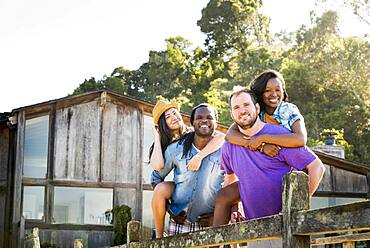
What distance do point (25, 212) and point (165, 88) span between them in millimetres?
22707

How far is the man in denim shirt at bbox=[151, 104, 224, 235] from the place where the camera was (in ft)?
14.6

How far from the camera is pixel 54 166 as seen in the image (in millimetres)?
13461

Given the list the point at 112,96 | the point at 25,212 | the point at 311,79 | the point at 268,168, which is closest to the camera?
the point at 268,168

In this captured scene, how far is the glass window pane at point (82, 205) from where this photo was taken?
1323 cm

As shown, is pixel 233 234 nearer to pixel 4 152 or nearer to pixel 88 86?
pixel 4 152

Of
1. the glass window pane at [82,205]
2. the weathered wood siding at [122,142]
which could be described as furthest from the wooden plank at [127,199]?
the weathered wood siding at [122,142]

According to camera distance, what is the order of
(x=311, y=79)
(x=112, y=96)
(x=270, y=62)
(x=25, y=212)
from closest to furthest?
1. (x=25, y=212)
2. (x=112, y=96)
3. (x=311, y=79)
4. (x=270, y=62)

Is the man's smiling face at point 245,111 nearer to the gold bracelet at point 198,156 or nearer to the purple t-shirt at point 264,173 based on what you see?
the purple t-shirt at point 264,173

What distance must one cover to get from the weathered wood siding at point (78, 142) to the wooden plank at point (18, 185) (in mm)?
694

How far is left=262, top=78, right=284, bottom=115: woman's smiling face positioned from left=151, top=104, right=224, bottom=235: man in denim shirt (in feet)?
1.96

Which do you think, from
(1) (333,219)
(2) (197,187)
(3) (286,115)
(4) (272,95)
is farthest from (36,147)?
(1) (333,219)

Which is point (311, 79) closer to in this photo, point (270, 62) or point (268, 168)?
point (270, 62)

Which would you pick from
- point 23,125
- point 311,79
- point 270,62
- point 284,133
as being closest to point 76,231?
point 23,125

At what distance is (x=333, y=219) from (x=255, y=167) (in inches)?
46.0
